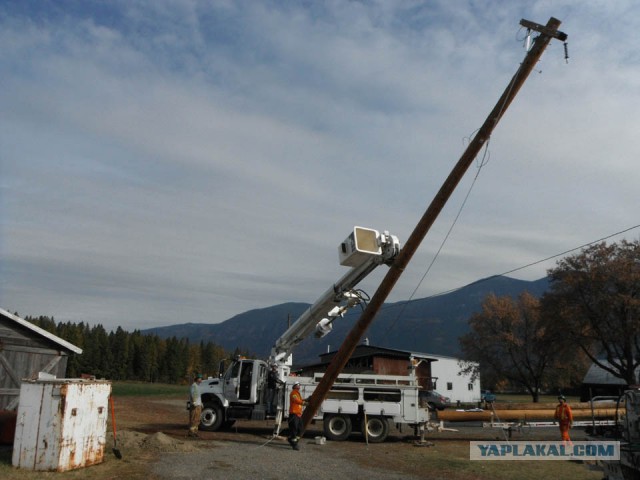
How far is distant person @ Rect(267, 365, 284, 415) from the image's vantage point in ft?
63.4

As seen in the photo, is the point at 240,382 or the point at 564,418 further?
the point at 240,382

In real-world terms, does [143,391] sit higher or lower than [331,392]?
lower

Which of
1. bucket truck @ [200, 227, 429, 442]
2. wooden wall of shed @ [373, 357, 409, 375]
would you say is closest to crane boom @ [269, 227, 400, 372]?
bucket truck @ [200, 227, 429, 442]

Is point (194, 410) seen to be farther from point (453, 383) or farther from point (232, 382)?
point (453, 383)

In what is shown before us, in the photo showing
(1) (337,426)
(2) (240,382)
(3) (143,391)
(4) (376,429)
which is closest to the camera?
(4) (376,429)

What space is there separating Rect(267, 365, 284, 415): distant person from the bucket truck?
0.13 meters

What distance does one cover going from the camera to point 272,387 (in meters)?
19.7

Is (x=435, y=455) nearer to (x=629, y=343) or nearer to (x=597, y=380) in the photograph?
(x=629, y=343)

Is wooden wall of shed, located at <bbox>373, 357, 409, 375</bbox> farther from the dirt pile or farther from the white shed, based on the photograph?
the dirt pile

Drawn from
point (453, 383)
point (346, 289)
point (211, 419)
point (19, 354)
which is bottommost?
point (453, 383)

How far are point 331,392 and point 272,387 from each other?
243 centimetres

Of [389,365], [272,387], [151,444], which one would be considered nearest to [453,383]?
[389,365]

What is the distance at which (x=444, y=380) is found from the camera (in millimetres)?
60031

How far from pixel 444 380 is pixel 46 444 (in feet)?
177
